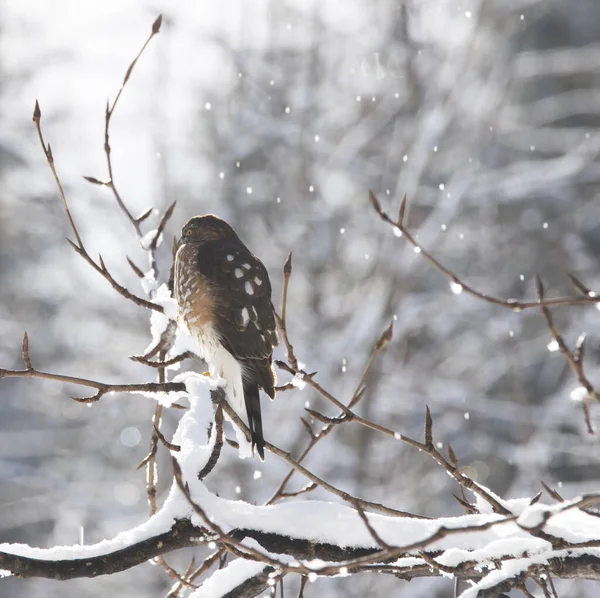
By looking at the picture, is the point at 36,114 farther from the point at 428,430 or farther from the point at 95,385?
the point at 428,430

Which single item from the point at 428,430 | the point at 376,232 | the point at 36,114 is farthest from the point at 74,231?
the point at 376,232

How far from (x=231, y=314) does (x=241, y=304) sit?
0.06m

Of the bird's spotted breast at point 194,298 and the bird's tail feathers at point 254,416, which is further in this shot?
the bird's spotted breast at point 194,298

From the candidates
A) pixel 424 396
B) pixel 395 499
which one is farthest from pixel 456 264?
pixel 395 499

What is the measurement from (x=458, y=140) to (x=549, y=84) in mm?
3836

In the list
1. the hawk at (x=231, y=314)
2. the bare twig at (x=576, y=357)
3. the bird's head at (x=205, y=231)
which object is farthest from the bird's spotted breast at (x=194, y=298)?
the bare twig at (x=576, y=357)

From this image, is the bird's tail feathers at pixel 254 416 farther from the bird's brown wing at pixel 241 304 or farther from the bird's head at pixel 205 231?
the bird's head at pixel 205 231

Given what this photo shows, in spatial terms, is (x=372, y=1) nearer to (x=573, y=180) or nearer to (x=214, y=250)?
(x=573, y=180)

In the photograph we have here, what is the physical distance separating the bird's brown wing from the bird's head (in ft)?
0.84

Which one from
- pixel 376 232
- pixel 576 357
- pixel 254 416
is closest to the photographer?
pixel 576 357

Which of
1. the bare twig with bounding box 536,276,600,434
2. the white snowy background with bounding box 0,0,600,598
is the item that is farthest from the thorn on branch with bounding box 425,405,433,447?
the white snowy background with bounding box 0,0,600,598

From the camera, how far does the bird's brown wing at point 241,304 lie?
3.01m

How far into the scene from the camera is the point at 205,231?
3.64 meters

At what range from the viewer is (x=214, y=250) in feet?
11.1
